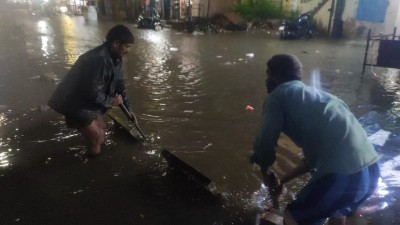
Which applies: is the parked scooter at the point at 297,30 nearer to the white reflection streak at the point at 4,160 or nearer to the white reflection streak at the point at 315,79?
the white reflection streak at the point at 315,79

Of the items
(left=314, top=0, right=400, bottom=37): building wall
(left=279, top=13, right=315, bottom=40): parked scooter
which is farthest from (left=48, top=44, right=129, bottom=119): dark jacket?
(left=314, top=0, right=400, bottom=37): building wall

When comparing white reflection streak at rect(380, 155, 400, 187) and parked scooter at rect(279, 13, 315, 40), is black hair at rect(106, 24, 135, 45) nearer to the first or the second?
white reflection streak at rect(380, 155, 400, 187)

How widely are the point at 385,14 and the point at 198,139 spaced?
12.3m

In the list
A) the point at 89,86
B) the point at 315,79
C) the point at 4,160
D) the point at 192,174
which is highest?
the point at 89,86

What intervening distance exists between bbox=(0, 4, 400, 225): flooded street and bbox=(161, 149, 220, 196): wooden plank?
9cm

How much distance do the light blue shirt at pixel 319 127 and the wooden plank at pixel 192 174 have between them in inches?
48.0

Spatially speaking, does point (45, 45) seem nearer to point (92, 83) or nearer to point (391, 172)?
point (92, 83)

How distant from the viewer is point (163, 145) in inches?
175

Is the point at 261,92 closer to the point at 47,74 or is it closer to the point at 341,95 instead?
the point at 341,95

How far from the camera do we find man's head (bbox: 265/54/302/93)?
212 centimetres

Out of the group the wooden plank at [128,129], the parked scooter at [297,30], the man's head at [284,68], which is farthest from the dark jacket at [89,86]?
the parked scooter at [297,30]

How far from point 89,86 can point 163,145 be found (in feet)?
4.48

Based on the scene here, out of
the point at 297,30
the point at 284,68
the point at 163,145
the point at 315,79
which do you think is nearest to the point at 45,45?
the point at 315,79

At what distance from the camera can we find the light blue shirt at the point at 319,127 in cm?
199
